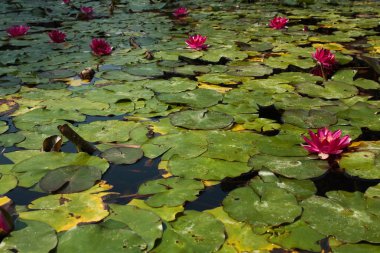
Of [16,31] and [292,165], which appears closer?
[292,165]

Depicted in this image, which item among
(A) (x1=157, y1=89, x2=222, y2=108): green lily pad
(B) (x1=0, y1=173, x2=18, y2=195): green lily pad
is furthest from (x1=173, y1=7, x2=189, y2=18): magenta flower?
(B) (x1=0, y1=173, x2=18, y2=195): green lily pad

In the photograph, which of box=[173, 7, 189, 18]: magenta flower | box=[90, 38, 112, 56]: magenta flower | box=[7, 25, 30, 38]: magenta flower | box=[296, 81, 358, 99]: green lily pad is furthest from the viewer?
box=[173, 7, 189, 18]: magenta flower

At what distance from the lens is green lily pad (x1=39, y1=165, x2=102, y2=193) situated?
1.70 metres

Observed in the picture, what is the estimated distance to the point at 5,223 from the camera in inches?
54.7

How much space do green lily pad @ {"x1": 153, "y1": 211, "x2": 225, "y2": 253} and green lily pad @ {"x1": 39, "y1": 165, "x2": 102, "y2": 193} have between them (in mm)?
500

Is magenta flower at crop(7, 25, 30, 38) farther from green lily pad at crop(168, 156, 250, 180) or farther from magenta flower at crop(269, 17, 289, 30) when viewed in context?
green lily pad at crop(168, 156, 250, 180)

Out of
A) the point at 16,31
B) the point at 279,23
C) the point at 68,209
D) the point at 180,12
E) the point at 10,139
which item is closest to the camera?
the point at 68,209

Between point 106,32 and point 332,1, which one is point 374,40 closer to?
point 106,32

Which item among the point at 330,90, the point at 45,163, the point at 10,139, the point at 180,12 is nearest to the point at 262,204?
the point at 45,163

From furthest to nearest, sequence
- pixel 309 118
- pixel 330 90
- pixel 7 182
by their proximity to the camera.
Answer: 1. pixel 330 90
2. pixel 309 118
3. pixel 7 182

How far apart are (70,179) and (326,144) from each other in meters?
1.22

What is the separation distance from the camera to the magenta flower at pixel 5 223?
1377 mm

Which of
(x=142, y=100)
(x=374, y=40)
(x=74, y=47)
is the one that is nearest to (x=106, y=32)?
(x=74, y=47)

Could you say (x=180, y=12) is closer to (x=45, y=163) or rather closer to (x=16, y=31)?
(x=16, y=31)
